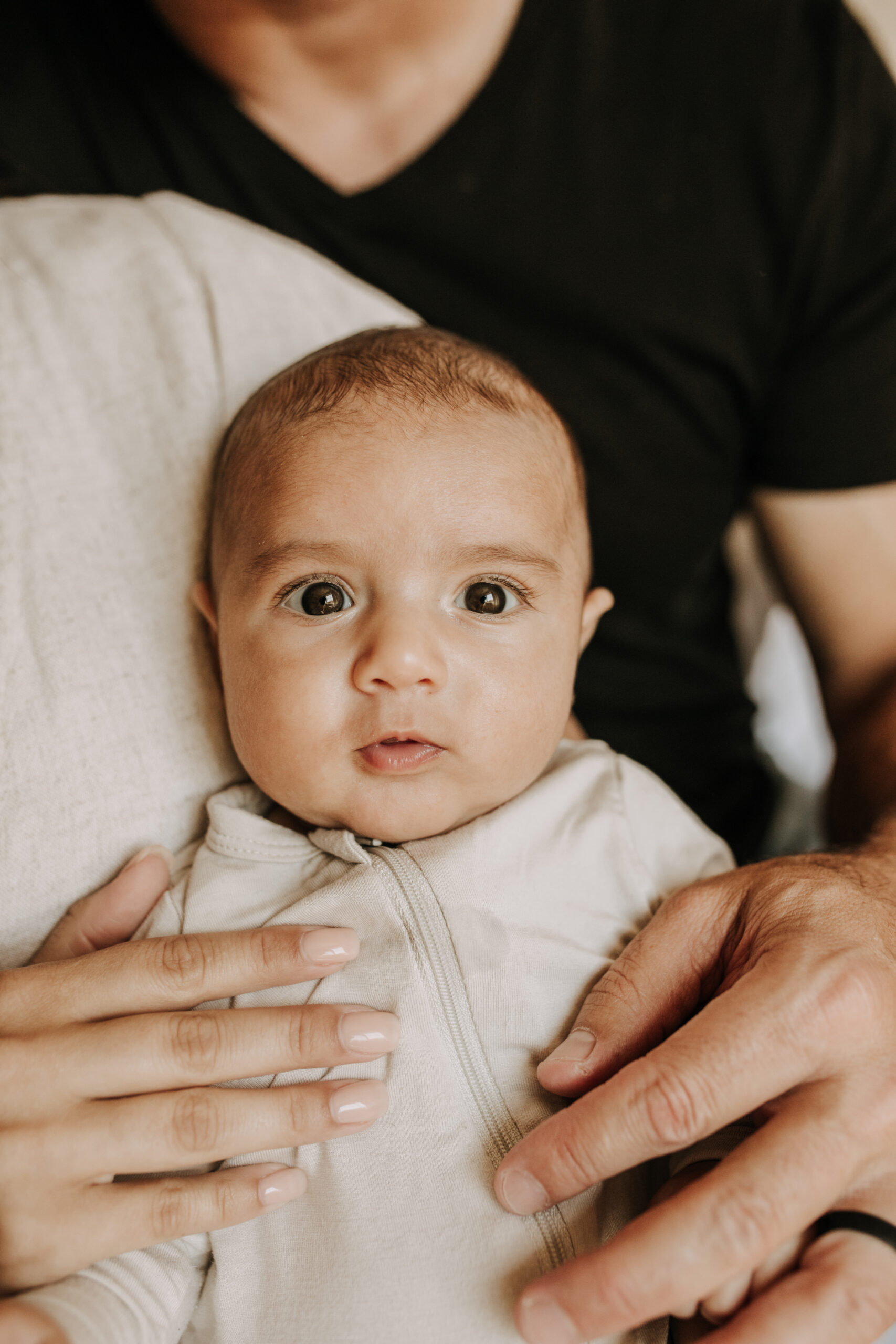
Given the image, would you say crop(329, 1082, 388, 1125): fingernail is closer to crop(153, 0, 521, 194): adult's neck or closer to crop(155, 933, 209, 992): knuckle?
crop(155, 933, 209, 992): knuckle

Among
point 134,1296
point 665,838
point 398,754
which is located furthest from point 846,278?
point 134,1296

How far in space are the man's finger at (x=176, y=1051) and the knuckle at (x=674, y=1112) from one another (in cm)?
23

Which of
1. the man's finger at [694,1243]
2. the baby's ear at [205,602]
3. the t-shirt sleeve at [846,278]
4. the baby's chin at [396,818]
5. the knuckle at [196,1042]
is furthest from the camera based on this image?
the t-shirt sleeve at [846,278]

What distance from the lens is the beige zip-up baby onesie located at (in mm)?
744

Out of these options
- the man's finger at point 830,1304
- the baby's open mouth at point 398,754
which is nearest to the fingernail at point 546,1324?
the man's finger at point 830,1304

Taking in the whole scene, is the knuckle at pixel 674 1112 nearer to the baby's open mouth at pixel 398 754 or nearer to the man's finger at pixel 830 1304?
the man's finger at pixel 830 1304

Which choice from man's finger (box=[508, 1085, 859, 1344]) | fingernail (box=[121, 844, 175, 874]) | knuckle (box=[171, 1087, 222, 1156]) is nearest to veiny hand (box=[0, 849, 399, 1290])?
knuckle (box=[171, 1087, 222, 1156])

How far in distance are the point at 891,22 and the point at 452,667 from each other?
2.27m

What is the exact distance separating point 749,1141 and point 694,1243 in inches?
3.4

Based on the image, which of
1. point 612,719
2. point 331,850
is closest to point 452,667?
point 331,850

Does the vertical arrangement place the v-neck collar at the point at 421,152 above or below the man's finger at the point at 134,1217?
above

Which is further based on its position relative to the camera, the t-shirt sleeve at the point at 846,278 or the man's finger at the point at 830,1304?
the t-shirt sleeve at the point at 846,278

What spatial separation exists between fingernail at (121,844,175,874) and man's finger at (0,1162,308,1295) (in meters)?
0.28

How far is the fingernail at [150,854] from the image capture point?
0.90 m
